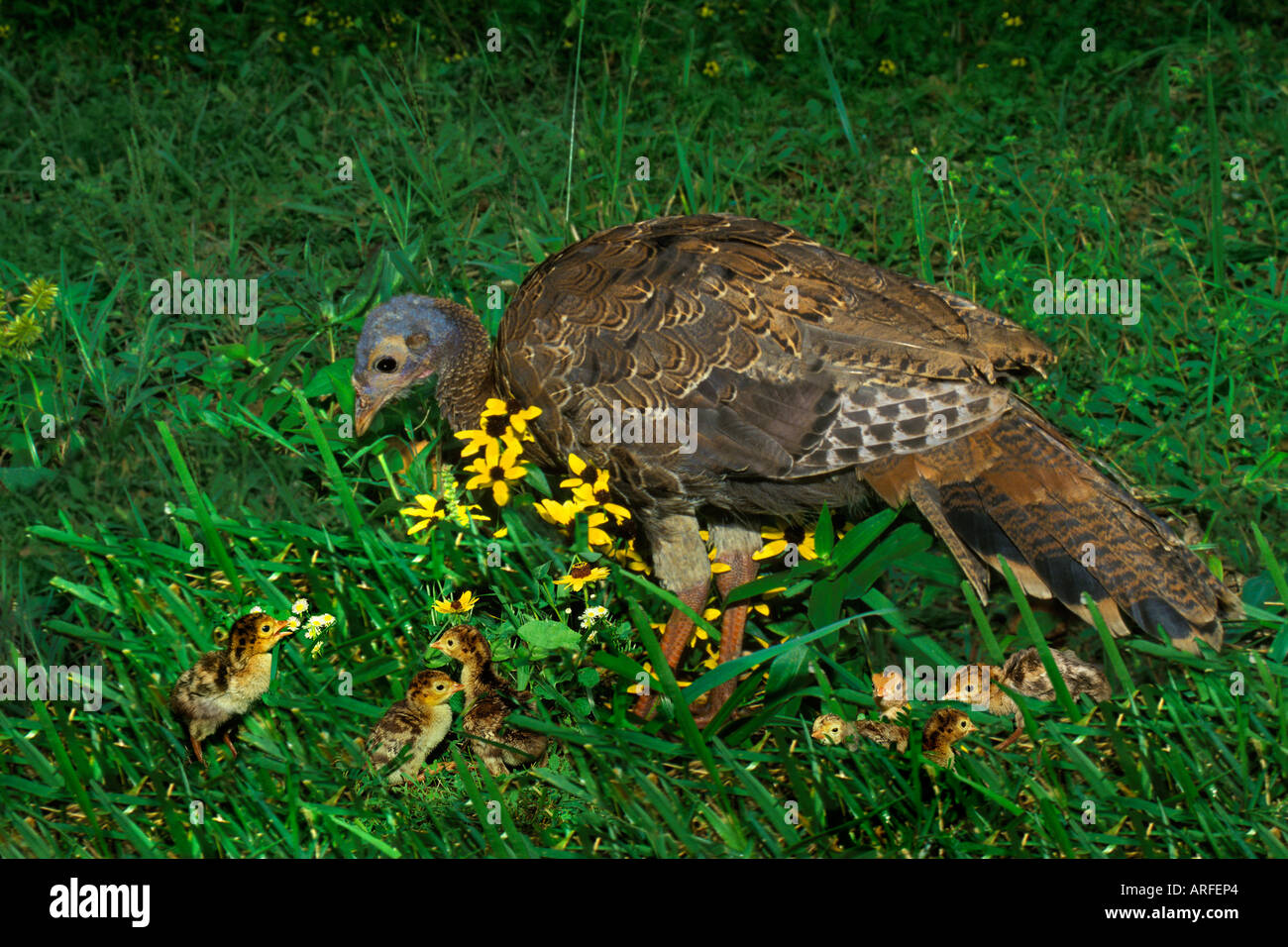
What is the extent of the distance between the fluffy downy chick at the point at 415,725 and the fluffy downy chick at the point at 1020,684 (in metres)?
1.50

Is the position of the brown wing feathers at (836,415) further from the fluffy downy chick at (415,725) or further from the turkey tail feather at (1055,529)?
the fluffy downy chick at (415,725)

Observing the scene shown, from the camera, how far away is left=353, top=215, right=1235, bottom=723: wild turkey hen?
3.93 meters

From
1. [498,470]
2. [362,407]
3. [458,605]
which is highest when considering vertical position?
[362,407]

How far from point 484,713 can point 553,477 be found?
45.7 inches

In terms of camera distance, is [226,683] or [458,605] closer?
[226,683]

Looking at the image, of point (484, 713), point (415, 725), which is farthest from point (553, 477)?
point (415, 725)

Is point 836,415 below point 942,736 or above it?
above

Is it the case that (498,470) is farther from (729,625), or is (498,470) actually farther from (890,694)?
(890,694)

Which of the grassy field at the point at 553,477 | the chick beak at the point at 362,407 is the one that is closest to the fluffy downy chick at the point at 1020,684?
the grassy field at the point at 553,477

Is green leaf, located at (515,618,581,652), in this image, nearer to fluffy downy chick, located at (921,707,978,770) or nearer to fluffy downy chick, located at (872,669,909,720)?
fluffy downy chick, located at (872,669,909,720)

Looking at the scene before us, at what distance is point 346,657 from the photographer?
413cm

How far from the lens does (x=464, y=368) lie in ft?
15.1

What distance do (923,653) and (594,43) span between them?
4.20 meters

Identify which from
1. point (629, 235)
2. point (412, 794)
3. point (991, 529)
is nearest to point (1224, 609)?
point (991, 529)
